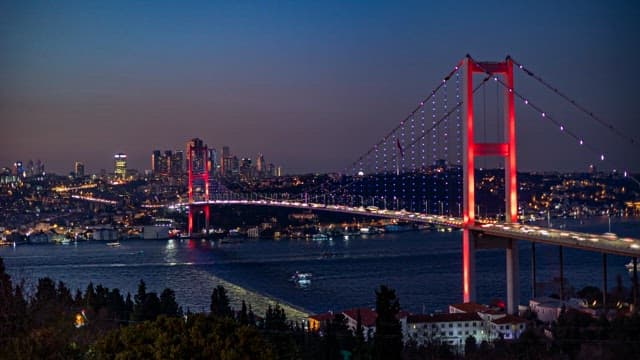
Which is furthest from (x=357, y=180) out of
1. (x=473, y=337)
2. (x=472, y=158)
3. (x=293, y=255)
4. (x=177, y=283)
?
(x=473, y=337)

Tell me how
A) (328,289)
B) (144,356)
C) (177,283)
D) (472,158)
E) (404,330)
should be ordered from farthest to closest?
(177,283) < (328,289) < (472,158) < (404,330) < (144,356)

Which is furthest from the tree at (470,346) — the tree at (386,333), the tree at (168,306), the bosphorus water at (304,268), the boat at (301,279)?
the boat at (301,279)

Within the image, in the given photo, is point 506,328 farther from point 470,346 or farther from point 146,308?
point 146,308

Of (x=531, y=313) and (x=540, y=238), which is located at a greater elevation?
(x=540, y=238)

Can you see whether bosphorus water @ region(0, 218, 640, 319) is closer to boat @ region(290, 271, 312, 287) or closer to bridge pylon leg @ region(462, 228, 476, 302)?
boat @ region(290, 271, 312, 287)

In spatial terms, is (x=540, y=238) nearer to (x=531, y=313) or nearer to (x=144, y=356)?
(x=531, y=313)

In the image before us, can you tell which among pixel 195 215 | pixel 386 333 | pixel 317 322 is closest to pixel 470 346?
pixel 386 333

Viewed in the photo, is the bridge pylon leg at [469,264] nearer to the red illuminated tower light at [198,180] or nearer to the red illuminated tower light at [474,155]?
the red illuminated tower light at [474,155]

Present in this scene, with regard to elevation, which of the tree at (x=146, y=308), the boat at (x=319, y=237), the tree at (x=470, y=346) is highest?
the boat at (x=319, y=237)
